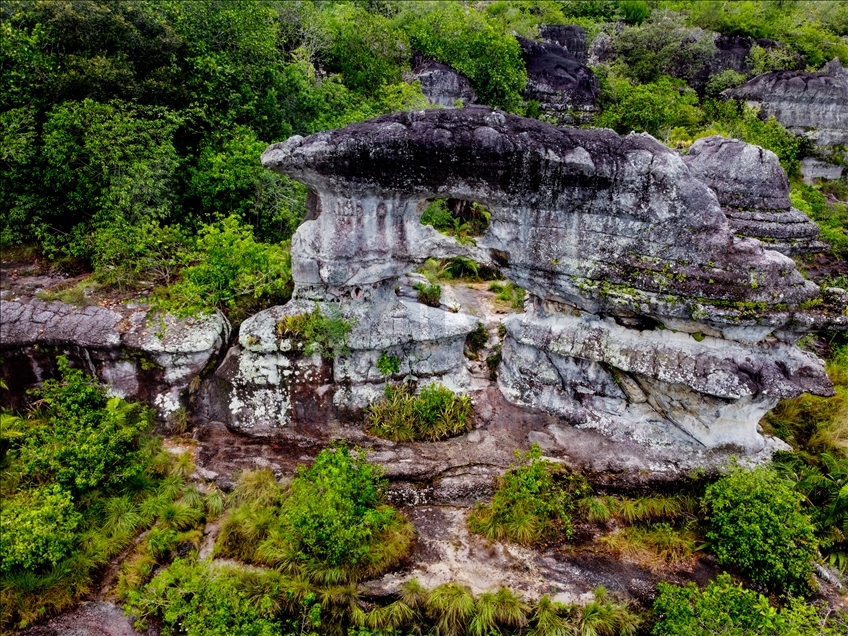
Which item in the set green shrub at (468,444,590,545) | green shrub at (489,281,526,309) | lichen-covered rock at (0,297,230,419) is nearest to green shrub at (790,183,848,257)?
green shrub at (489,281,526,309)

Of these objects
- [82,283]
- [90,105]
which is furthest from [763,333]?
[90,105]

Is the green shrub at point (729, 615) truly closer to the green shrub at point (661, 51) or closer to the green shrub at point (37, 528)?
the green shrub at point (37, 528)

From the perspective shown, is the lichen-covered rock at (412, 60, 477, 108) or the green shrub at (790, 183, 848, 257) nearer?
the green shrub at (790, 183, 848, 257)

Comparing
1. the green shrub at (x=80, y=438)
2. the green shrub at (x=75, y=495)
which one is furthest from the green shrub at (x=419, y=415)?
the green shrub at (x=80, y=438)

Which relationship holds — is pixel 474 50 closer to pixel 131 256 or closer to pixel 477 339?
pixel 477 339

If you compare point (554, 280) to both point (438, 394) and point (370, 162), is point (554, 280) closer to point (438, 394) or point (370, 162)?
point (438, 394)

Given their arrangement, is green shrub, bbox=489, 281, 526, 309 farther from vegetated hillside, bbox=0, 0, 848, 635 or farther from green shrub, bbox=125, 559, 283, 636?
green shrub, bbox=125, 559, 283, 636
